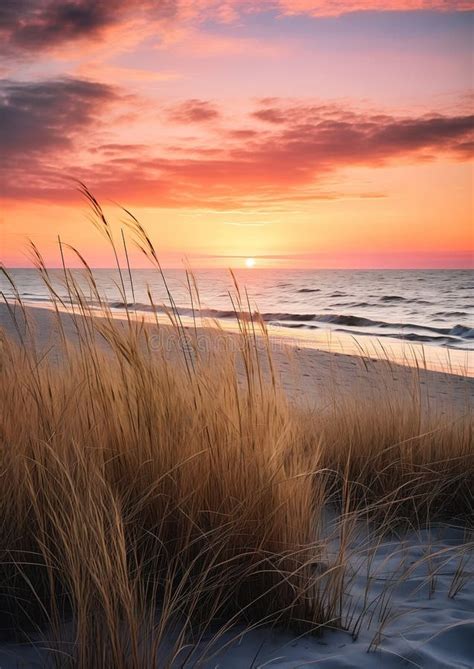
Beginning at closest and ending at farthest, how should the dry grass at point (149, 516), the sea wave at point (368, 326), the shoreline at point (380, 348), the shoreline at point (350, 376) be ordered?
the dry grass at point (149, 516) → the shoreline at point (350, 376) → the shoreline at point (380, 348) → the sea wave at point (368, 326)

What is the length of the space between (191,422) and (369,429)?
154 cm

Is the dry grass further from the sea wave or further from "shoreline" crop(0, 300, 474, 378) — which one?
the sea wave

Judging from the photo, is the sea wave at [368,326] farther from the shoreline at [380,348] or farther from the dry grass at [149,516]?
the dry grass at [149,516]

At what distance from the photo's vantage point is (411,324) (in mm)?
17953

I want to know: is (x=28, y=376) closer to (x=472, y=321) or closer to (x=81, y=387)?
(x=81, y=387)

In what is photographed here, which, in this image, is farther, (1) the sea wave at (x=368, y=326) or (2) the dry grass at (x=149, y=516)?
(1) the sea wave at (x=368, y=326)

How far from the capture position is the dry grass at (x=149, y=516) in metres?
1.52

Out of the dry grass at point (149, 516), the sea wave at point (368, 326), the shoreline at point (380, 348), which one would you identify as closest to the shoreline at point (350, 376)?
the shoreline at point (380, 348)

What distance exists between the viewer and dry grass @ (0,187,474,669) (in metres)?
1.52

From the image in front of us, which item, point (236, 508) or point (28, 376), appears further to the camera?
point (28, 376)

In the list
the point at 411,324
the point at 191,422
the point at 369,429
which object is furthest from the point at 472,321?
the point at 191,422

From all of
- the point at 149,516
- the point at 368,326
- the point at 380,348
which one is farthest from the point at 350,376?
the point at 368,326

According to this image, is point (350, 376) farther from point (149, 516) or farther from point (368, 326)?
point (368, 326)

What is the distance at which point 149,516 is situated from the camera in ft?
6.49
